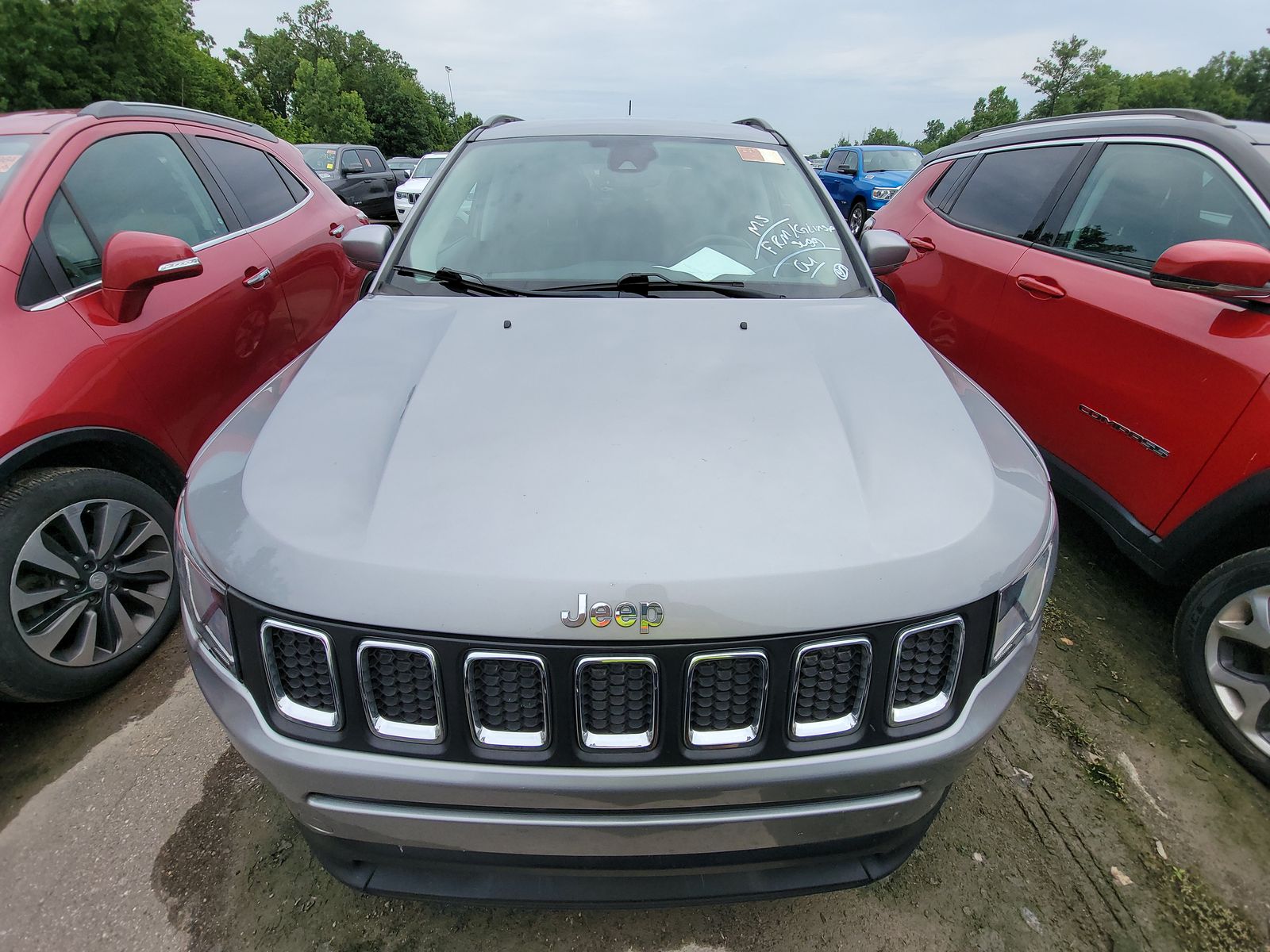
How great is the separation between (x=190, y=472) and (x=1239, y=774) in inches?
125

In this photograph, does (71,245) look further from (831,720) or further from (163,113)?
(831,720)

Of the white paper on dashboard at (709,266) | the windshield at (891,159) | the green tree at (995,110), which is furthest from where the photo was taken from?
the green tree at (995,110)

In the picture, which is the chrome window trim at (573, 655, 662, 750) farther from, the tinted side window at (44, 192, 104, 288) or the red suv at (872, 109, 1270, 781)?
the tinted side window at (44, 192, 104, 288)

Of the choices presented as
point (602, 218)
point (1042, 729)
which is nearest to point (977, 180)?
point (602, 218)

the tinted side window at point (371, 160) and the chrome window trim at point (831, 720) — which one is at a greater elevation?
the tinted side window at point (371, 160)

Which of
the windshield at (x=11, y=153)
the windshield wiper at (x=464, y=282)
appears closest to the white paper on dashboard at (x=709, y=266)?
the windshield wiper at (x=464, y=282)

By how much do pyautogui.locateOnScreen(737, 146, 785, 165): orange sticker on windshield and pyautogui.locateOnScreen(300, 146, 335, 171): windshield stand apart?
12183 mm

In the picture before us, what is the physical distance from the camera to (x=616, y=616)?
119cm

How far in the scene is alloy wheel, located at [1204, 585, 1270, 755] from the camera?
2086mm

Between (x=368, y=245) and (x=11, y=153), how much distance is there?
1401 mm

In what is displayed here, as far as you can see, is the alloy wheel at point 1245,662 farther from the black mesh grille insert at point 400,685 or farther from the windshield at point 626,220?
the black mesh grille insert at point 400,685

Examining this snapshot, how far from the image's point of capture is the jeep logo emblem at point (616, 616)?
119 cm

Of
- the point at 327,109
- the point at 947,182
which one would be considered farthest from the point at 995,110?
the point at 947,182

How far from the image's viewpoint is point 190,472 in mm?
1638
